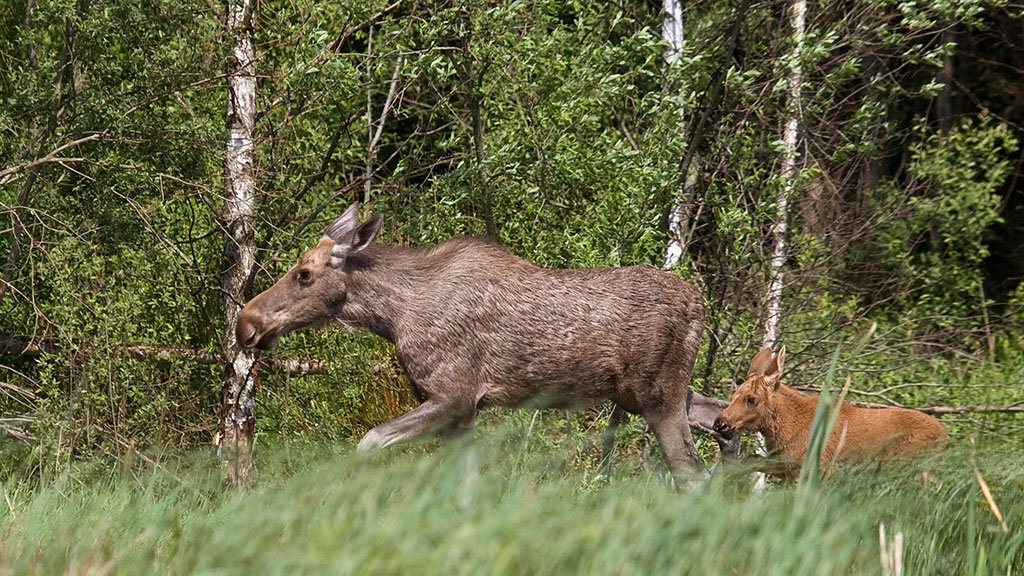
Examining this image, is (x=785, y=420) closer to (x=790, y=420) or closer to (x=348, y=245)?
(x=790, y=420)

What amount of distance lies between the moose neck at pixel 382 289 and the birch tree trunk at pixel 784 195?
13.6 feet

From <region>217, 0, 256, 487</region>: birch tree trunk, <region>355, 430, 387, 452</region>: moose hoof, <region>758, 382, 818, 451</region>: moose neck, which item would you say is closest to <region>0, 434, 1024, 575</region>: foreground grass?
<region>355, 430, 387, 452</region>: moose hoof

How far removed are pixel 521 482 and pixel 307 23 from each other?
6.91m

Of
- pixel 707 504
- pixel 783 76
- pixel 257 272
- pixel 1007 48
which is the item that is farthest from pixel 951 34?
pixel 707 504

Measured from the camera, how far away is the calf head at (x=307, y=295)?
8094 mm

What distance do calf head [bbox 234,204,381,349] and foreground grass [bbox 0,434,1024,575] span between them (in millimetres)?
1798

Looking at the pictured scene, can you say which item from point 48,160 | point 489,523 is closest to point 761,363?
point 48,160

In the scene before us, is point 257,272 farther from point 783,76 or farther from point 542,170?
point 783,76

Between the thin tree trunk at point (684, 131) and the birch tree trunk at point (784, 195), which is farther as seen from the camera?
the birch tree trunk at point (784, 195)

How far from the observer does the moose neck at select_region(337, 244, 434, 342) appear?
805 centimetres

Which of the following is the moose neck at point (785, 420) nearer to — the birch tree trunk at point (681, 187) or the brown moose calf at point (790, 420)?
the brown moose calf at point (790, 420)

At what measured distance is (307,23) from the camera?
11.1 metres

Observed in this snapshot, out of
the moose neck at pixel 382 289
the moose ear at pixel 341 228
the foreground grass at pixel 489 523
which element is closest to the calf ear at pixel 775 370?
the moose neck at pixel 382 289

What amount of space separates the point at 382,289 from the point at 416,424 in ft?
3.28
